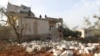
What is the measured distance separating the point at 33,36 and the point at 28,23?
6.56 ft

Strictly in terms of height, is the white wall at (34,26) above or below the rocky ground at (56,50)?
above

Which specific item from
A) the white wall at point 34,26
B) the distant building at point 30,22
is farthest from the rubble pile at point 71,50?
the white wall at point 34,26

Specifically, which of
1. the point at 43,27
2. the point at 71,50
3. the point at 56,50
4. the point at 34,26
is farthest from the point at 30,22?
the point at 56,50

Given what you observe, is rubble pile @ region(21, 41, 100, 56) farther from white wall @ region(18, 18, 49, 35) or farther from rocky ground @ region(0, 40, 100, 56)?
white wall @ region(18, 18, 49, 35)

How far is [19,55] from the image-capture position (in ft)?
40.4

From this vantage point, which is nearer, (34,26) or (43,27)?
(34,26)

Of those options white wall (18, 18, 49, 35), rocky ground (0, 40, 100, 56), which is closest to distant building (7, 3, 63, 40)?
white wall (18, 18, 49, 35)

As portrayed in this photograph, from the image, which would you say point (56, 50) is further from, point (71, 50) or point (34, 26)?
point (34, 26)

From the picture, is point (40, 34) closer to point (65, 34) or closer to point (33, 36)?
point (33, 36)

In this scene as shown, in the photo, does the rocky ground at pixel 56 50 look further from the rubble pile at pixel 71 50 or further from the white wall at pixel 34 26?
the white wall at pixel 34 26

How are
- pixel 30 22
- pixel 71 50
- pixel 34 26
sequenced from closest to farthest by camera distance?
pixel 71 50
pixel 30 22
pixel 34 26

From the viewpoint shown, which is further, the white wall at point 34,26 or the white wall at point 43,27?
the white wall at point 43,27

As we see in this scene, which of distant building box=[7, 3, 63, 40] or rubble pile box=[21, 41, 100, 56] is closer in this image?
rubble pile box=[21, 41, 100, 56]

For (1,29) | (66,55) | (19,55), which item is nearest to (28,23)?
Answer: (1,29)
